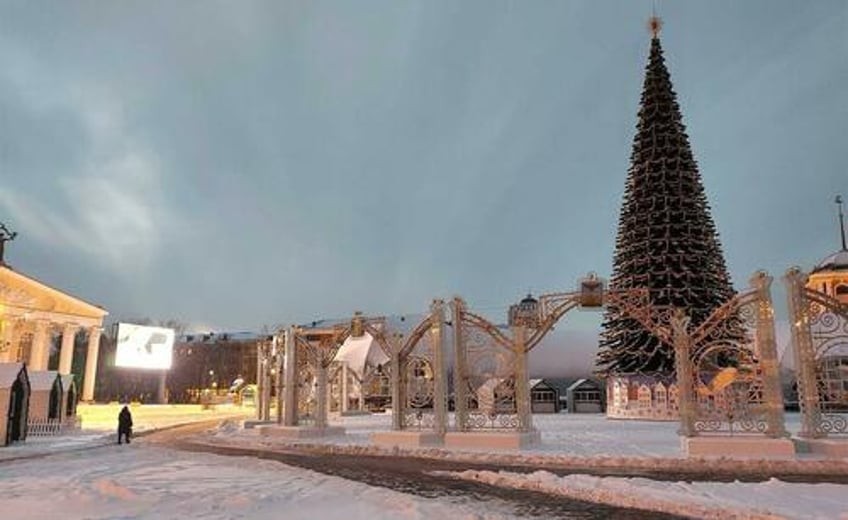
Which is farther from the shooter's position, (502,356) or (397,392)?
(397,392)

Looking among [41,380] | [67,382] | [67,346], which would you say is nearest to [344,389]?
[67,382]

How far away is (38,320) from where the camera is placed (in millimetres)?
60969

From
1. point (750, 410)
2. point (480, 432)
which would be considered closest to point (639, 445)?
point (750, 410)

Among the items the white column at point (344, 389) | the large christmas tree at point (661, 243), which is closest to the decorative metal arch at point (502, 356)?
the large christmas tree at point (661, 243)

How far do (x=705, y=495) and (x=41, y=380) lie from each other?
30.4 metres

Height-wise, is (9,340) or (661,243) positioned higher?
(661,243)

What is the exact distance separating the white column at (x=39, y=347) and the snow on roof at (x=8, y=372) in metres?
41.0

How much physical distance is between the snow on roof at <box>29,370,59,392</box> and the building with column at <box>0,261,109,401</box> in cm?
2935

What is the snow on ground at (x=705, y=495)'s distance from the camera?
9547 mm

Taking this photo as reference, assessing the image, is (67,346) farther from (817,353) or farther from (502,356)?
(817,353)

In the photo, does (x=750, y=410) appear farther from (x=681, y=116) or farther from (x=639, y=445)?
(x=681, y=116)

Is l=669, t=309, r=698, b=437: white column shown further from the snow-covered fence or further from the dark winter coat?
the snow-covered fence

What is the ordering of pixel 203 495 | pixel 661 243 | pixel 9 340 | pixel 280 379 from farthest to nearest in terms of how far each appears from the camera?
pixel 9 340, pixel 661 243, pixel 280 379, pixel 203 495

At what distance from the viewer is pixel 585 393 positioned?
50.3m
